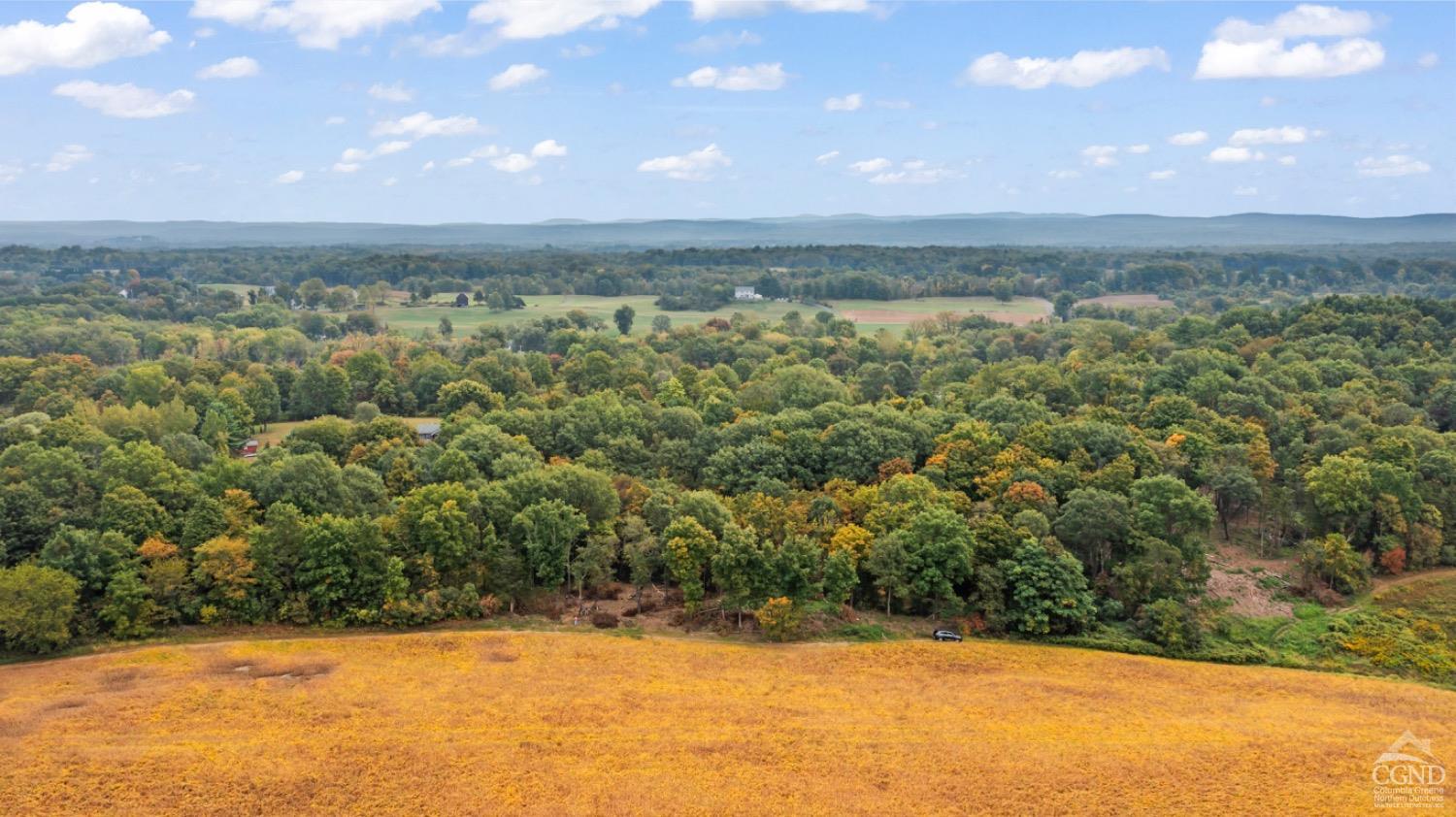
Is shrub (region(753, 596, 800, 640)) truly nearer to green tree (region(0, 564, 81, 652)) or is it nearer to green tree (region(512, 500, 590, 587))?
green tree (region(512, 500, 590, 587))

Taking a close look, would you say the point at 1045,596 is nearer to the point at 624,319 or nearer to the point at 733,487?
the point at 733,487

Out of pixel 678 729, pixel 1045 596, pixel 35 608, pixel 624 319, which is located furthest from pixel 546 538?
pixel 624 319

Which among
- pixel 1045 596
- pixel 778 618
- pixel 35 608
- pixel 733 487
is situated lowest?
pixel 778 618

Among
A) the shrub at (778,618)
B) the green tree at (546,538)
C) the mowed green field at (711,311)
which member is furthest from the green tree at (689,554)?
the mowed green field at (711,311)

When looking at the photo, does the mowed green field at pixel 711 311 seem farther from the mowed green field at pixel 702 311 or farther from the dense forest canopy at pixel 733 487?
the dense forest canopy at pixel 733 487

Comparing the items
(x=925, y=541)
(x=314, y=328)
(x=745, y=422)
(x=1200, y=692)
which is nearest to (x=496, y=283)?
(x=314, y=328)

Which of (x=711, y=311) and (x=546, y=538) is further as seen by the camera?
(x=711, y=311)

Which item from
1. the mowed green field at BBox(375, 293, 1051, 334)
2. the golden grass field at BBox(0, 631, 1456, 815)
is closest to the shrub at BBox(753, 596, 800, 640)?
the golden grass field at BBox(0, 631, 1456, 815)
